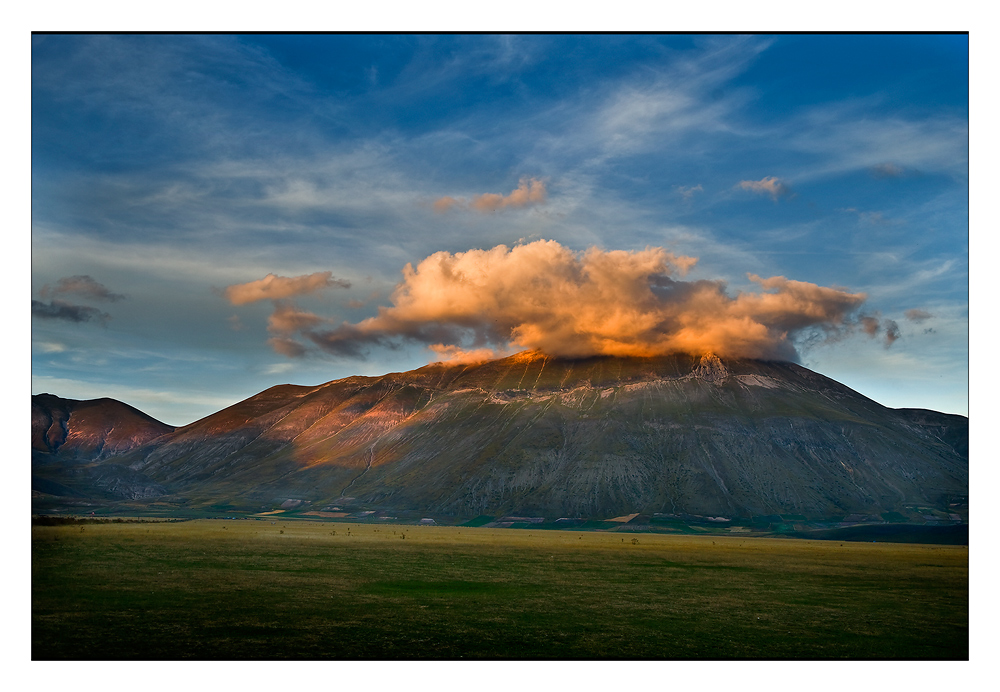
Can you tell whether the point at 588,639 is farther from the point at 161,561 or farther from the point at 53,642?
the point at 161,561

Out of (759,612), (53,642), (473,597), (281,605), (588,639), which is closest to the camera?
(53,642)

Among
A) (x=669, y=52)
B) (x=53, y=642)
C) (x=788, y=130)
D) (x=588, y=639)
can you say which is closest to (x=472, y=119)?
(x=669, y=52)

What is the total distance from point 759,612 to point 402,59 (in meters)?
26.2

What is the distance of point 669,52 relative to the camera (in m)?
25.3

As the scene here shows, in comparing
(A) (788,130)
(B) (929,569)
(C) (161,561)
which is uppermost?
(A) (788,130)

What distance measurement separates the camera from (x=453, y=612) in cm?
2794

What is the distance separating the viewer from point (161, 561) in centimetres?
4200

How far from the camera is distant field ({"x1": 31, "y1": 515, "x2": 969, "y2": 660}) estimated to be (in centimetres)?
2214

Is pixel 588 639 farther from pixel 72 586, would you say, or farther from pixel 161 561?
pixel 161 561

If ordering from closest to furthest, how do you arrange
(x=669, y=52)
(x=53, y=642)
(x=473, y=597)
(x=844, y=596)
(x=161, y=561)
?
(x=53, y=642) → (x=669, y=52) → (x=473, y=597) → (x=844, y=596) → (x=161, y=561)

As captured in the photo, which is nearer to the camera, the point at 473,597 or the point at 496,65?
the point at 496,65

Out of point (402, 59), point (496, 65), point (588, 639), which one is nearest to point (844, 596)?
point (588, 639)

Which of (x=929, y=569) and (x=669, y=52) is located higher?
(x=669, y=52)

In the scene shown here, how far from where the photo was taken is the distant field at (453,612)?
22141mm
